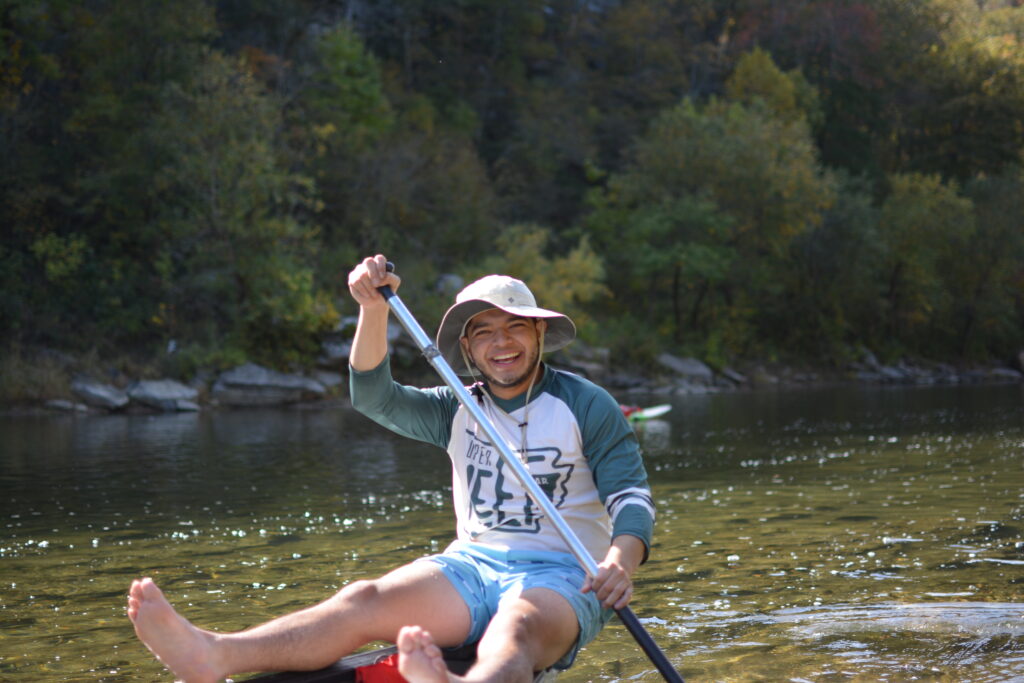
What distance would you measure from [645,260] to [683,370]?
4.20 metres

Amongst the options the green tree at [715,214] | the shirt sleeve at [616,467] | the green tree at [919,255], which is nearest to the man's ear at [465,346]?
the shirt sleeve at [616,467]

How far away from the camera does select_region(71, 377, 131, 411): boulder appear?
84.8 ft

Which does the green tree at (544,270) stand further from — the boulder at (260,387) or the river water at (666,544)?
the river water at (666,544)

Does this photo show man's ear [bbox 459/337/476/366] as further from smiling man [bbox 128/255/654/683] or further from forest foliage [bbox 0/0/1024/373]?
forest foliage [bbox 0/0/1024/373]

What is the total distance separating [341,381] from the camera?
3030 centimetres

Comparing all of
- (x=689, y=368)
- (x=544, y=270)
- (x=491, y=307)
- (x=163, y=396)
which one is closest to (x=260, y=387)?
(x=163, y=396)

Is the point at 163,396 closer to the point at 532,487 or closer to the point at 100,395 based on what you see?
the point at 100,395

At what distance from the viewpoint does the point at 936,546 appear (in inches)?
330

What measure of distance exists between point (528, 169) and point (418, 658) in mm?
42945

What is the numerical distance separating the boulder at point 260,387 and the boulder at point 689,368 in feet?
43.0

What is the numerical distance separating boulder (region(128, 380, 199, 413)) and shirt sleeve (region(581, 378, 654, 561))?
23.3 metres

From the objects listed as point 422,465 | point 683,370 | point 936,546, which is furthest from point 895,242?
point 936,546

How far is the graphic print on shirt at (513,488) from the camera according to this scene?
429cm

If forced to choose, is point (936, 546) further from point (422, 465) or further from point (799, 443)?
point (799, 443)
